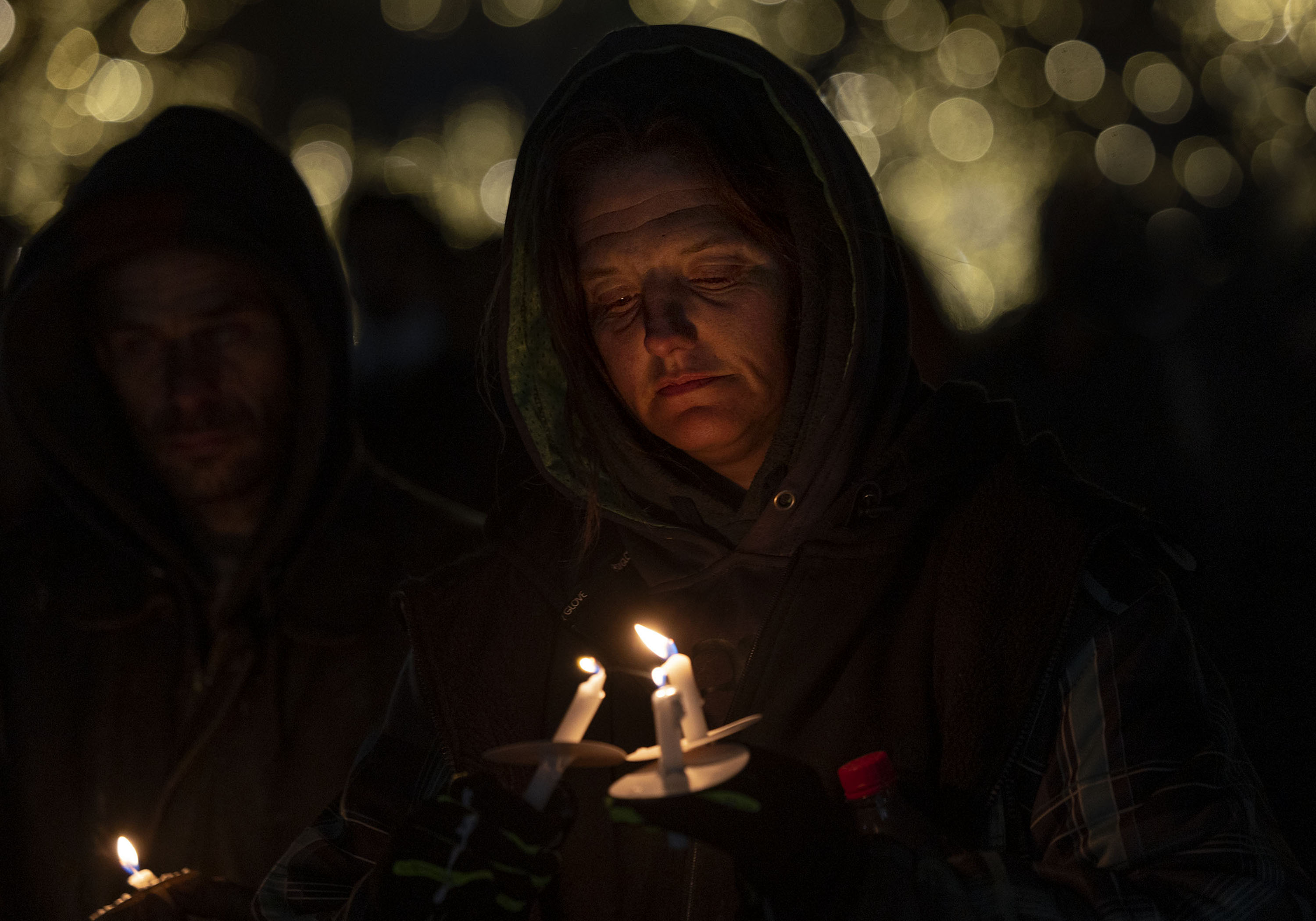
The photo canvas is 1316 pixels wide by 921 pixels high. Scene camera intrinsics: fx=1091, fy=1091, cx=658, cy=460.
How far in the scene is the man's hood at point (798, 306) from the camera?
1973 millimetres

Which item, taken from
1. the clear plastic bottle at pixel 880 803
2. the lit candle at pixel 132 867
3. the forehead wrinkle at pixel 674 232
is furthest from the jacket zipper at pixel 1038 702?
the lit candle at pixel 132 867

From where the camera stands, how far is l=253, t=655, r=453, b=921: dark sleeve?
199cm

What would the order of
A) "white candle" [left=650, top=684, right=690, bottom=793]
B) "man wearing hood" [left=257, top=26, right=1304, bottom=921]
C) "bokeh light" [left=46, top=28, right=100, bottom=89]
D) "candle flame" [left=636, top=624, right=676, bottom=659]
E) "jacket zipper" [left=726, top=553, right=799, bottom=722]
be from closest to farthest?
1. "white candle" [left=650, top=684, right=690, bottom=793]
2. "candle flame" [left=636, top=624, right=676, bottom=659]
3. "man wearing hood" [left=257, top=26, right=1304, bottom=921]
4. "jacket zipper" [left=726, top=553, right=799, bottom=722]
5. "bokeh light" [left=46, top=28, right=100, bottom=89]

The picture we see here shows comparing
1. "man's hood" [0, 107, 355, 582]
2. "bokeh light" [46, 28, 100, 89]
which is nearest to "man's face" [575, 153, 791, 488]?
"man's hood" [0, 107, 355, 582]

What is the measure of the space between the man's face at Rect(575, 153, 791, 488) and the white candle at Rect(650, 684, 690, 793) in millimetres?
835

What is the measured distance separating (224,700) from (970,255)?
1549cm

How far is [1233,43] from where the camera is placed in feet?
48.7

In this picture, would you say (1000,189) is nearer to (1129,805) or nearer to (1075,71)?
(1075,71)

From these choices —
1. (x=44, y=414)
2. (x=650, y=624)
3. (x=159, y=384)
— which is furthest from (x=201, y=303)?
(x=650, y=624)

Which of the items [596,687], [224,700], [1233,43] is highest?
[1233,43]

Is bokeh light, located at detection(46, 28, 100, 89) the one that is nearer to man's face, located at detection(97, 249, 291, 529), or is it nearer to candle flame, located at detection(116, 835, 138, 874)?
man's face, located at detection(97, 249, 291, 529)

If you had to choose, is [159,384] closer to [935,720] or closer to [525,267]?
[525,267]

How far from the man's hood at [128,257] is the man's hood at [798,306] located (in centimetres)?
106

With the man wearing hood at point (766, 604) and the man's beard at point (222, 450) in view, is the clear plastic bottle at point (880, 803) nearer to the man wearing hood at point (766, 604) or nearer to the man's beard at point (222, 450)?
the man wearing hood at point (766, 604)
